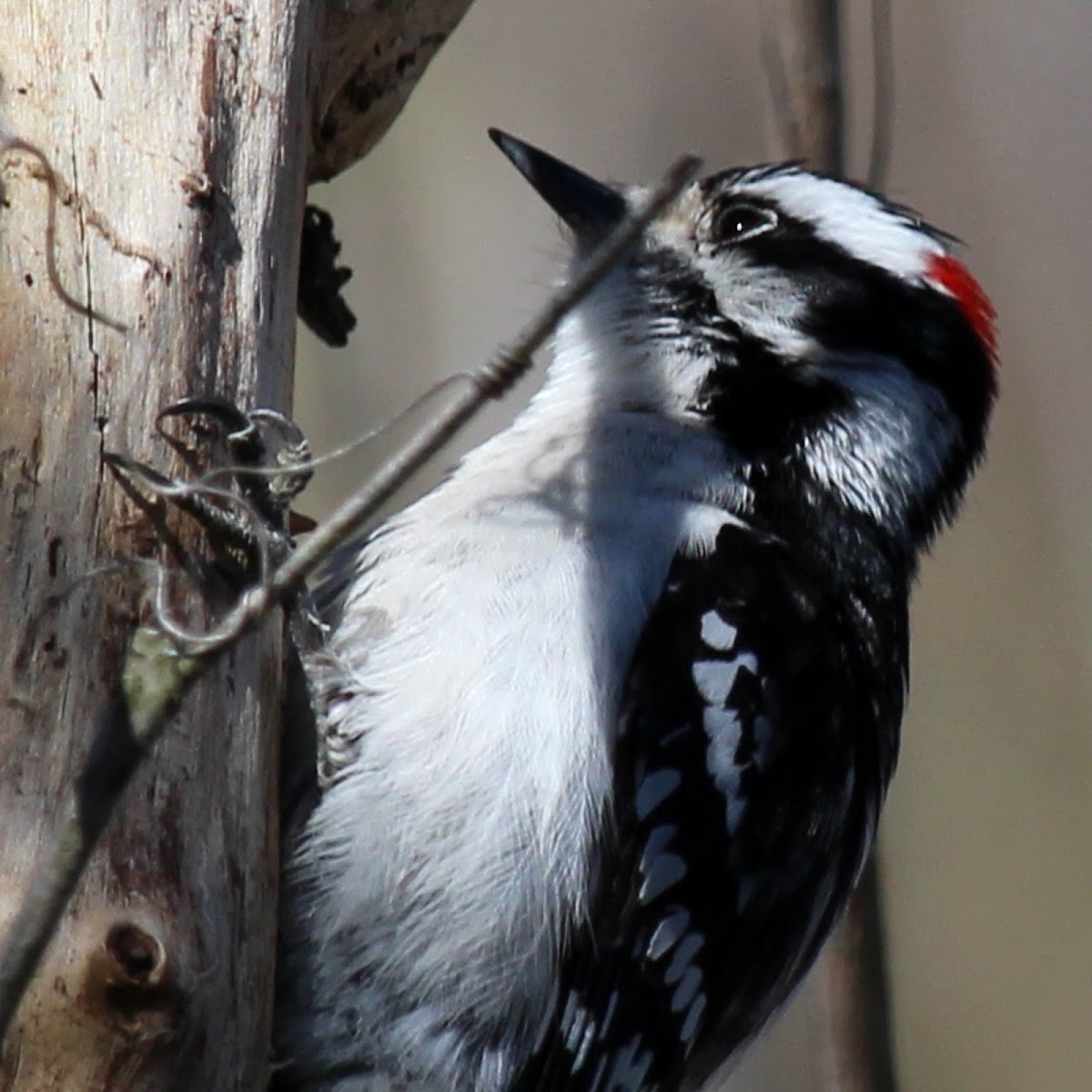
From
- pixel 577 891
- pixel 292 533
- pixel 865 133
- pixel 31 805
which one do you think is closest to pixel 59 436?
pixel 31 805

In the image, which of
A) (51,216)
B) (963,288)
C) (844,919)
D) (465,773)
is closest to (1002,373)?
(963,288)

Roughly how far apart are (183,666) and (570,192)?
6.14 feet

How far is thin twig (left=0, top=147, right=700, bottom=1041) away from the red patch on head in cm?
167

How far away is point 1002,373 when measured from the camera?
6.32 metres

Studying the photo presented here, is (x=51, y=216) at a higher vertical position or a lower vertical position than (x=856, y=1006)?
higher

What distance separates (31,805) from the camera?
225 cm

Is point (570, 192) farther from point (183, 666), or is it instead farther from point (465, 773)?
point (183, 666)

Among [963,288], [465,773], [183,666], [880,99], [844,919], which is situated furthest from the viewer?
[880,99]

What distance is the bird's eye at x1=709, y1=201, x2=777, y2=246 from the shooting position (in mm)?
3627

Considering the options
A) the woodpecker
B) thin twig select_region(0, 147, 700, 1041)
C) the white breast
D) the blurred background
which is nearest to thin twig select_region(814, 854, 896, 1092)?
the woodpecker

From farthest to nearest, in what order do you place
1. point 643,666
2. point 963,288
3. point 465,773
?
point 963,288, point 643,666, point 465,773

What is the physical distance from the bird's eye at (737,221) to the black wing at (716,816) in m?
0.79

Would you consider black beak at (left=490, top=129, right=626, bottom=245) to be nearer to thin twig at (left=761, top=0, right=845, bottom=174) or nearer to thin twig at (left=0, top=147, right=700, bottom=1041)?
Answer: thin twig at (left=761, top=0, right=845, bottom=174)

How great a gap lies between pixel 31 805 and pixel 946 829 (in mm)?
4925
